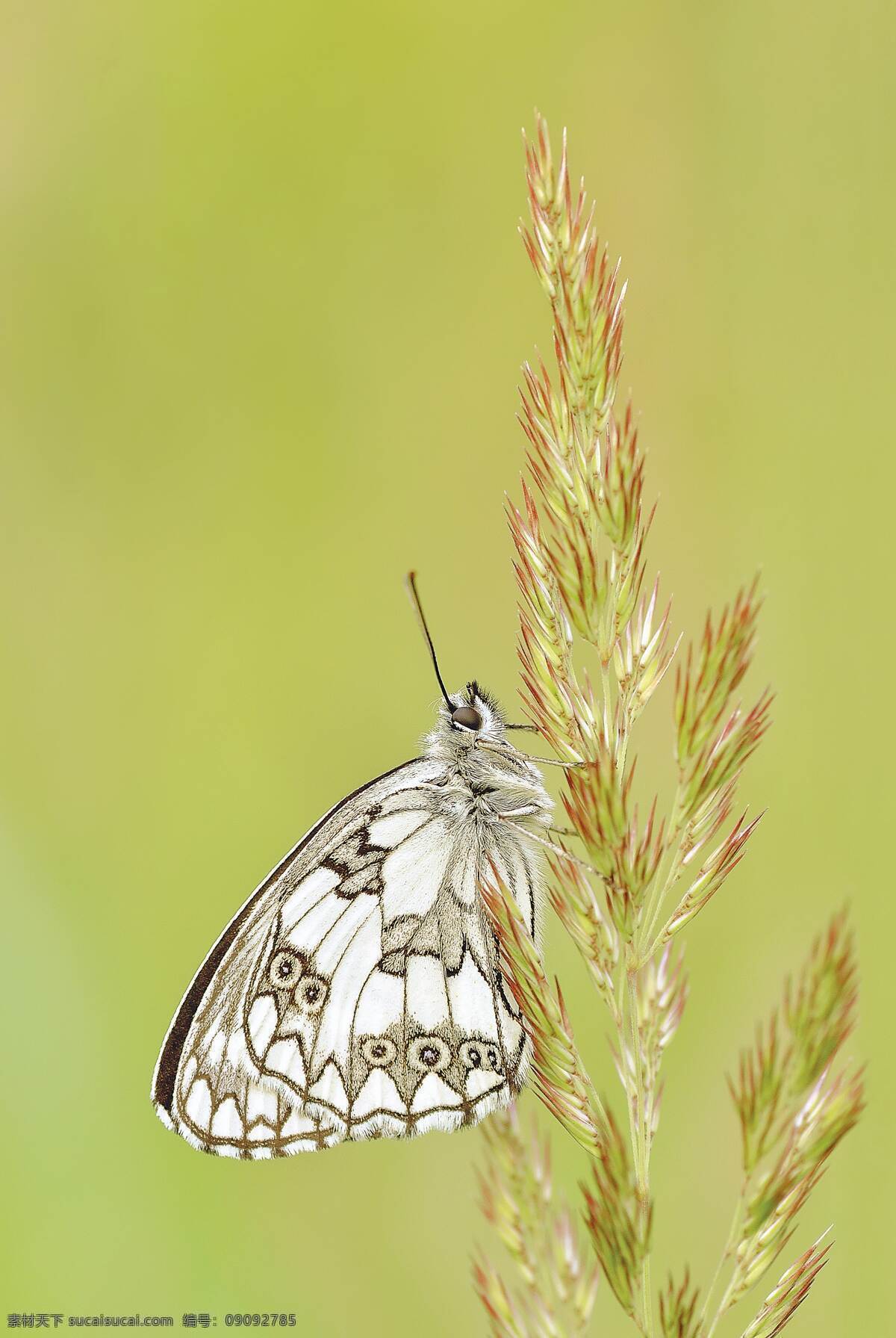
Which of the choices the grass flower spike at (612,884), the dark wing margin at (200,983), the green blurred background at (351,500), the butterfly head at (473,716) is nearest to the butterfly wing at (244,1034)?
the dark wing margin at (200,983)

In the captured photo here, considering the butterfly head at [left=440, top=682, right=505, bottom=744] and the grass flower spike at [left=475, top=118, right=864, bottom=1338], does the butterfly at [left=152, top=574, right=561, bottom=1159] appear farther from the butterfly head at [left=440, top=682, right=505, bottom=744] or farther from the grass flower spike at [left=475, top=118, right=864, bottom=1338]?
the grass flower spike at [left=475, top=118, right=864, bottom=1338]

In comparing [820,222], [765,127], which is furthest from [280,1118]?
[765,127]

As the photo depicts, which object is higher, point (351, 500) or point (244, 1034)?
point (351, 500)

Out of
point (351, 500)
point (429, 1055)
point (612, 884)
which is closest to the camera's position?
point (612, 884)

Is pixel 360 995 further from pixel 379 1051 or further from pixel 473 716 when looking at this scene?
pixel 473 716

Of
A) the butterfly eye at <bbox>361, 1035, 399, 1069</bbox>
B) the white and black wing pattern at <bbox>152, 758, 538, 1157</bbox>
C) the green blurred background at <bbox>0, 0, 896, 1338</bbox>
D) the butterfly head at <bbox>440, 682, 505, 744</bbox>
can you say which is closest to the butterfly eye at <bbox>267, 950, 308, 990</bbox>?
the white and black wing pattern at <bbox>152, 758, 538, 1157</bbox>

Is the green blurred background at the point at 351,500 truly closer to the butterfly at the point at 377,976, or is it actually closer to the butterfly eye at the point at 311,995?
the butterfly at the point at 377,976

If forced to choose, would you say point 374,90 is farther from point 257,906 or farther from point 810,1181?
point 810,1181

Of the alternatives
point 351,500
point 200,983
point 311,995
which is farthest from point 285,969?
point 351,500
